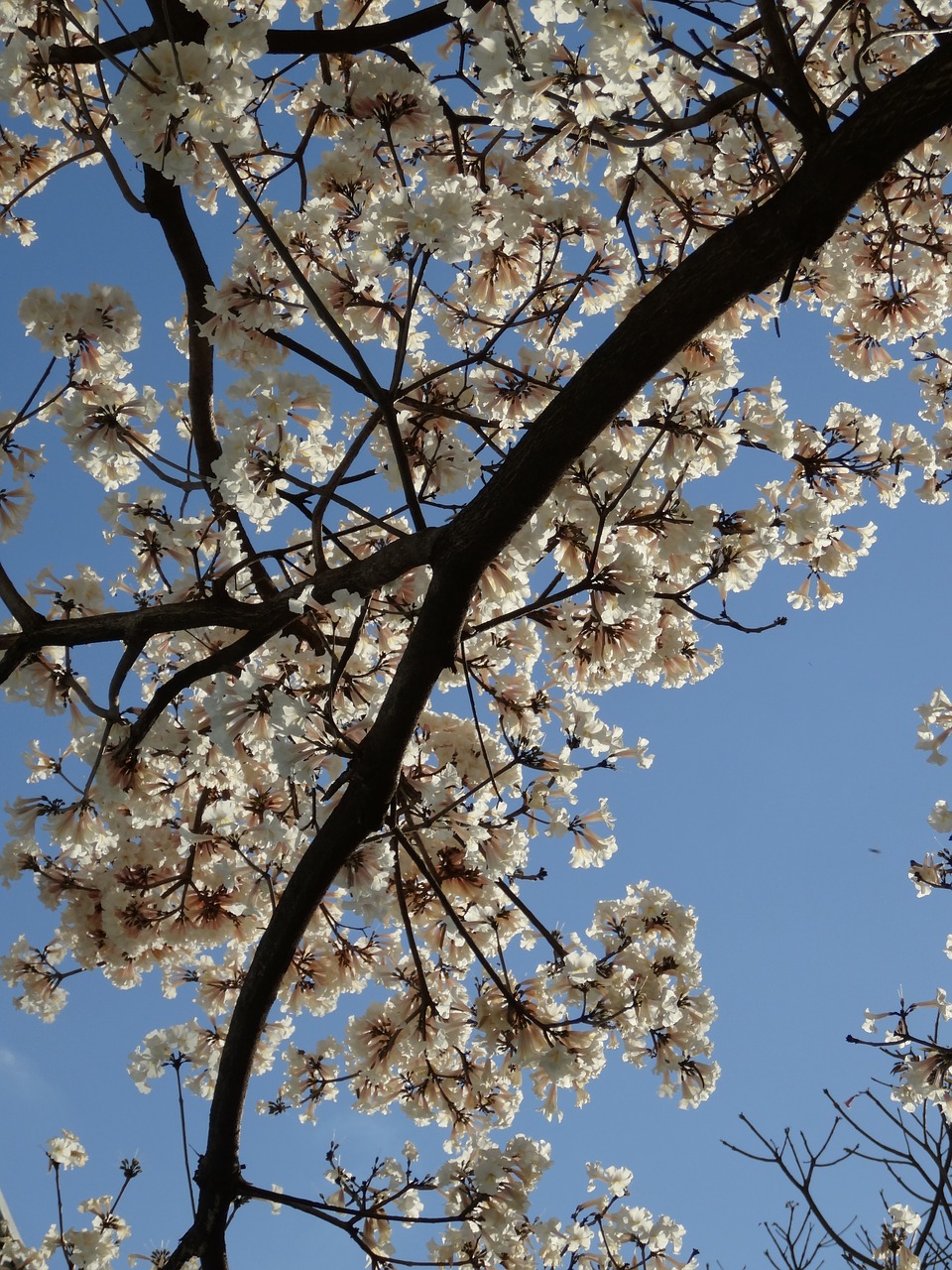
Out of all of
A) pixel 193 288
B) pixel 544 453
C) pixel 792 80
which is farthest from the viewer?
pixel 193 288

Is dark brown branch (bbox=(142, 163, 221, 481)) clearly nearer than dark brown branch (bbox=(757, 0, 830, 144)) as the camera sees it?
No

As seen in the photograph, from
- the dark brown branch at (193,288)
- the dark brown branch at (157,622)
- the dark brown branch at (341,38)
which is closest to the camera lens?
the dark brown branch at (157,622)

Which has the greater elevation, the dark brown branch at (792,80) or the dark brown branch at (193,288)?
the dark brown branch at (193,288)

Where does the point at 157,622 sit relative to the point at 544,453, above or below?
above

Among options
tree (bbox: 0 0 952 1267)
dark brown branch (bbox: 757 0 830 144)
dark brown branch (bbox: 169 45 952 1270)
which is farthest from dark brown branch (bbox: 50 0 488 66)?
dark brown branch (bbox: 169 45 952 1270)

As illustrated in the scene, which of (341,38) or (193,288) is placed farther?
(193,288)

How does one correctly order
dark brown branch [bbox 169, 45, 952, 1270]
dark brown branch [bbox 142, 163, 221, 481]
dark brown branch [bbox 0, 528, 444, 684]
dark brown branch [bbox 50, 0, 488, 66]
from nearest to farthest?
dark brown branch [bbox 169, 45, 952, 1270] < dark brown branch [bbox 0, 528, 444, 684] < dark brown branch [bbox 50, 0, 488, 66] < dark brown branch [bbox 142, 163, 221, 481]

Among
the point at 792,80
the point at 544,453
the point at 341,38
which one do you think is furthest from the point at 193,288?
the point at 792,80

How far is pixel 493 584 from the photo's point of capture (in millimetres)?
3506

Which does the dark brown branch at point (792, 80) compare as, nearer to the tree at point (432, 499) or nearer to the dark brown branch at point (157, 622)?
the tree at point (432, 499)

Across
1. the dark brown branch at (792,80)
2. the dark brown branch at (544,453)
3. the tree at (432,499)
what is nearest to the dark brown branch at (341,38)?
the tree at (432,499)

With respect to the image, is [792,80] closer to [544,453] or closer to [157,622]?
[544,453]

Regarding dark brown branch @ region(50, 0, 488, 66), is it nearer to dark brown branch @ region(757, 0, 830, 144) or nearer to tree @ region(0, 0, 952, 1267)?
tree @ region(0, 0, 952, 1267)

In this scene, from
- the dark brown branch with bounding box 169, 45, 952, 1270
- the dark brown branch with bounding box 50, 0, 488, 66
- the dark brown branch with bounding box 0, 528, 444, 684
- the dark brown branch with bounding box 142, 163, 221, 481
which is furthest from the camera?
the dark brown branch with bounding box 142, 163, 221, 481
